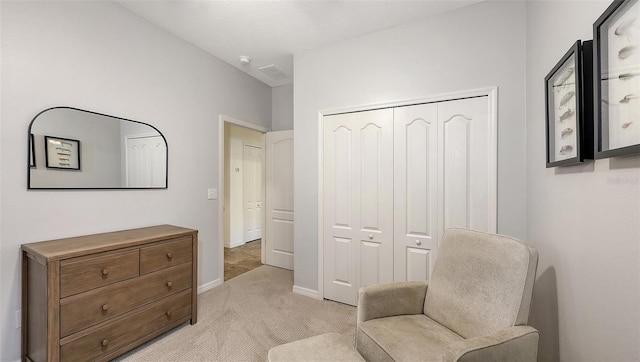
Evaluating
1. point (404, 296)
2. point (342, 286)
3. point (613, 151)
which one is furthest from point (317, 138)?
point (613, 151)

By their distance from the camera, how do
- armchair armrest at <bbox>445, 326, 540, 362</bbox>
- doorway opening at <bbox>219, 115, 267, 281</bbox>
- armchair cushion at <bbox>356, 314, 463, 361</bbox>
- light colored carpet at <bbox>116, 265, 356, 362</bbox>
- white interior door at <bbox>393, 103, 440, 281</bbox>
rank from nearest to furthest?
armchair armrest at <bbox>445, 326, 540, 362</bbox>
armchair cushion at <bbox>356, 314, 463, 361</bbox>
light colored carpet at <bbox>116, 265, 356, 362</bbox>
white interior door at <bbox>393, 103, 440, 281</bbox>
doorway opening at <bbox>219, 115, 267, 281</bbox>

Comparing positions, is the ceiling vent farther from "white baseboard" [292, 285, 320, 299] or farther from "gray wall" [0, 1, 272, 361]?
"white baseboard" [292, 285, 320, 299]

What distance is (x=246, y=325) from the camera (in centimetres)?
229

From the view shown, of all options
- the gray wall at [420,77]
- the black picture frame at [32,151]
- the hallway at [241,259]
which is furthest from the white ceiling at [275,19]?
the hallway at [241,259]

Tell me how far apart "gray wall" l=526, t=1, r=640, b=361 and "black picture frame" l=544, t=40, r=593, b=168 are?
66mm

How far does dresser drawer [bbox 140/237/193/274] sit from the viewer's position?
1940 mm

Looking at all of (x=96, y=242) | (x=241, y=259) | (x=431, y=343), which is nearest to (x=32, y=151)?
(x=96, y=242)

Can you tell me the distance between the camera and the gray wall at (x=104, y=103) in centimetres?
167

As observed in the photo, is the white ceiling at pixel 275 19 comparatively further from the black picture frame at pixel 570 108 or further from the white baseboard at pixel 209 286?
the white baseboard at pixel 209 286

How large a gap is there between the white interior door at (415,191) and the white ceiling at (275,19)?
84cm

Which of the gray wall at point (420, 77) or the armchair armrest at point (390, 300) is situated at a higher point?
the gray wall at point (420, 77)

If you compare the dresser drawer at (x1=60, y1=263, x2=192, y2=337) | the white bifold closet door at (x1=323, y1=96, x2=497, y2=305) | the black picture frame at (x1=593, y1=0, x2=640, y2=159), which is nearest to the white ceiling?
the white bifold closet door at (x1=323, y1=96, x2=497, y2=305)

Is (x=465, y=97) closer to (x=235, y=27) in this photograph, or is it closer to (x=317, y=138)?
(x=317, y=138)

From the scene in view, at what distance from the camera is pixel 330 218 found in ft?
9.18
